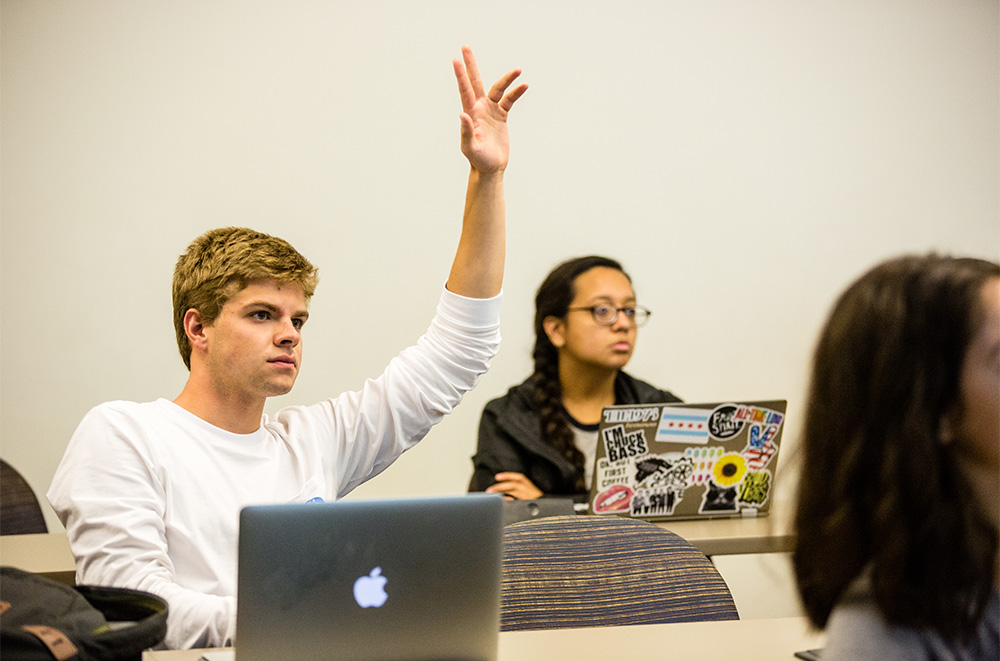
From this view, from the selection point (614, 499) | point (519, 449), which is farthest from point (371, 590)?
point (519, 449)

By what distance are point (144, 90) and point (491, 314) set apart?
212 cm

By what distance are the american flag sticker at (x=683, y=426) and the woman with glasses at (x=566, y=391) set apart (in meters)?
0.48

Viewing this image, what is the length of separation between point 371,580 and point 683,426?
128cm

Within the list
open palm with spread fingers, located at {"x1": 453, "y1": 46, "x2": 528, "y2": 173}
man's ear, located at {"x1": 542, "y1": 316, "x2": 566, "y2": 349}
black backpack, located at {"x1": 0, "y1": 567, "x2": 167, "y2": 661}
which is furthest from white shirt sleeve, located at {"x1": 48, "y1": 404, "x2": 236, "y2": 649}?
man's ear, located at {"x1": 542, "y1": 316, "x2": 566, "y2": 349}

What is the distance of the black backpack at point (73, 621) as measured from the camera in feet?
3.09

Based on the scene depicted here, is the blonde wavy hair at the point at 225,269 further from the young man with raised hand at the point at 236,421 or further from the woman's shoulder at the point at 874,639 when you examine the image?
the woman's shoulder at the point at 874,639

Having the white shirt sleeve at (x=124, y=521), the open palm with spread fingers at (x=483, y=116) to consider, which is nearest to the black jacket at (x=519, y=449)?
the open palm with spread fingers at (x=483, y=116)

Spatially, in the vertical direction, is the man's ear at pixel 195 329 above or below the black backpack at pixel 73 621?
above

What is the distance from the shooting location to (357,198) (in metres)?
3.44

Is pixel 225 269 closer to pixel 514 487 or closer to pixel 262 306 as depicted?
pixel 262 306

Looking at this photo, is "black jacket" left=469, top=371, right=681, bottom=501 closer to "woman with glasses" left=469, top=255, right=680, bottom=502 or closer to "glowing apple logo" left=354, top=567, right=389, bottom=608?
"woman with glasses" left=469, top=255, right=680, bottom=502

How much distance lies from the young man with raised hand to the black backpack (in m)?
0.17

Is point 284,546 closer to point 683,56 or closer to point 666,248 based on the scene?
point 666,248

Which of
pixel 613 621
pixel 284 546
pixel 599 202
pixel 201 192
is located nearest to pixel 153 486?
pixel 284 546
